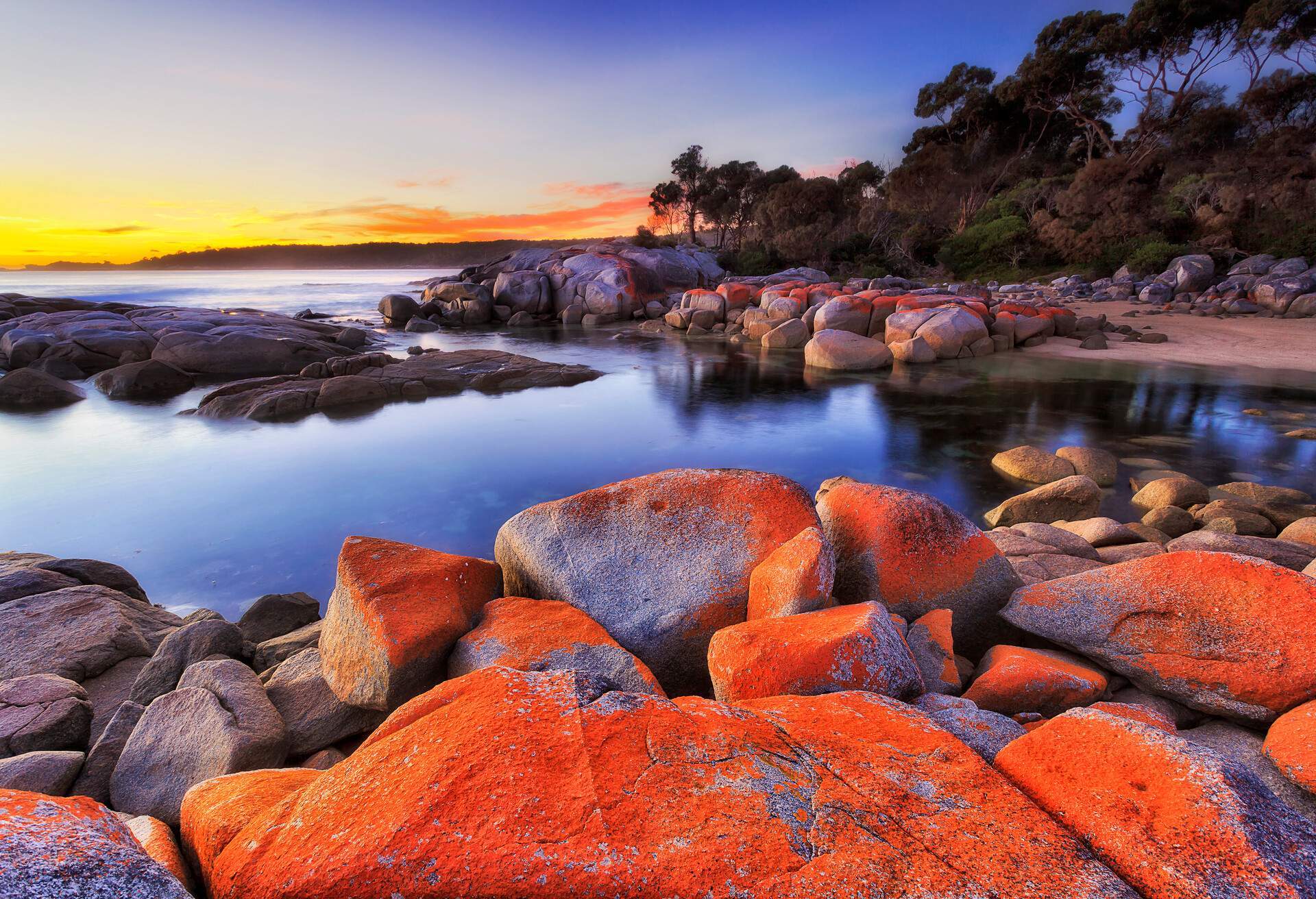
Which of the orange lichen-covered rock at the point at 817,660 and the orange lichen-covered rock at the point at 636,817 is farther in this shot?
the orange lichen-covered rock at the point at 817,660

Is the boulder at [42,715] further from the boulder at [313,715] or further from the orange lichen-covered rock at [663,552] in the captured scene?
the orange lichen-covered rock at [663,552]

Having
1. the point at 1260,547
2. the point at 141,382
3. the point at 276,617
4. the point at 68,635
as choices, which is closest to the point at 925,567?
the point at 1260,547

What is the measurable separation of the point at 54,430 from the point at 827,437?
1615 cm

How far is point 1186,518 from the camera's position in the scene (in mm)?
7453

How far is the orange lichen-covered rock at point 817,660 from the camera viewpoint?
2658 mm

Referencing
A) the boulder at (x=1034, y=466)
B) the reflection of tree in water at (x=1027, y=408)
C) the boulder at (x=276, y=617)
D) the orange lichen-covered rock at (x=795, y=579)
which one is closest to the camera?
the orange lichen-covered rock at (x=795, y=579)

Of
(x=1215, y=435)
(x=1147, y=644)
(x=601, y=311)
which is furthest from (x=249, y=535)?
(x=601, y=311)

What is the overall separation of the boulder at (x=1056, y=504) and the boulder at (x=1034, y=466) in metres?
1.70

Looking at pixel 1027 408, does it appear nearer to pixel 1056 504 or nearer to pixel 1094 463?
pixel 1094 463

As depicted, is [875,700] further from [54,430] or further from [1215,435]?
[54,430]

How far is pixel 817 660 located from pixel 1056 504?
22.3 feet

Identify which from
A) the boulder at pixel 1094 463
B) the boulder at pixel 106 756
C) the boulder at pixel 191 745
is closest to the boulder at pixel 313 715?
the boulder at pixel 191 745

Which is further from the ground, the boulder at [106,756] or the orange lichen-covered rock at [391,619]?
the orange lichen-covered rock at [391,619]

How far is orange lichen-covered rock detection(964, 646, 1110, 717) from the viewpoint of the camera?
9.80 ft
